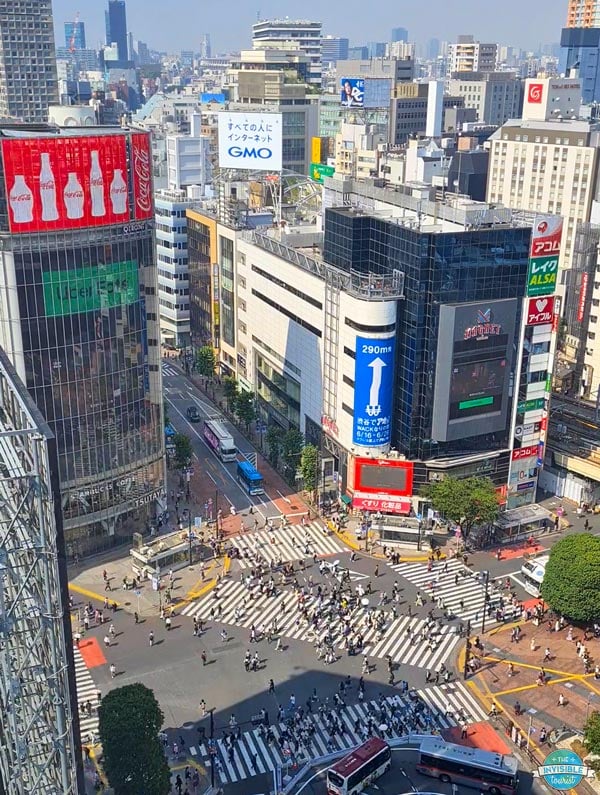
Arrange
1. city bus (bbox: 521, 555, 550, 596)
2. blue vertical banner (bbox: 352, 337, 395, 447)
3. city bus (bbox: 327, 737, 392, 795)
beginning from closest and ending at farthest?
1. city bus (bbox: 327, 737, 392, 795)
2. city bus (bbox: 521, 555, 550, 596)
3. blue vertical banner (bbox: 352, 337, 395, 447)

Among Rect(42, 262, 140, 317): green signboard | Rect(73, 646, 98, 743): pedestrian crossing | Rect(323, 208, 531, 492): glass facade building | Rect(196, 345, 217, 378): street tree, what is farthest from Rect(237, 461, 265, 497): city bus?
Rect(196, 345, 217, 378): street tree

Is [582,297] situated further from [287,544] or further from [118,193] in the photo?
[118,193]

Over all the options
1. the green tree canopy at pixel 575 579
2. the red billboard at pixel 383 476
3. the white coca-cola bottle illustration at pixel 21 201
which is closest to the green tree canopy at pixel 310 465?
the red billboard at pixel 383 476

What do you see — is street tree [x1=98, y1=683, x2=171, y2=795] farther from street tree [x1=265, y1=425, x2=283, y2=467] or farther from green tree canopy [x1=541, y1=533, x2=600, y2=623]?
street tree [x1=265, y1=425, x2=283, y2=467]

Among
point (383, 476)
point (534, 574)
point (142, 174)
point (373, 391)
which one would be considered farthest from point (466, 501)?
point (142, 174)

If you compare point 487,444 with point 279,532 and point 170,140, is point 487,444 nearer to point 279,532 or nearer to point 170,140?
point 279,532
